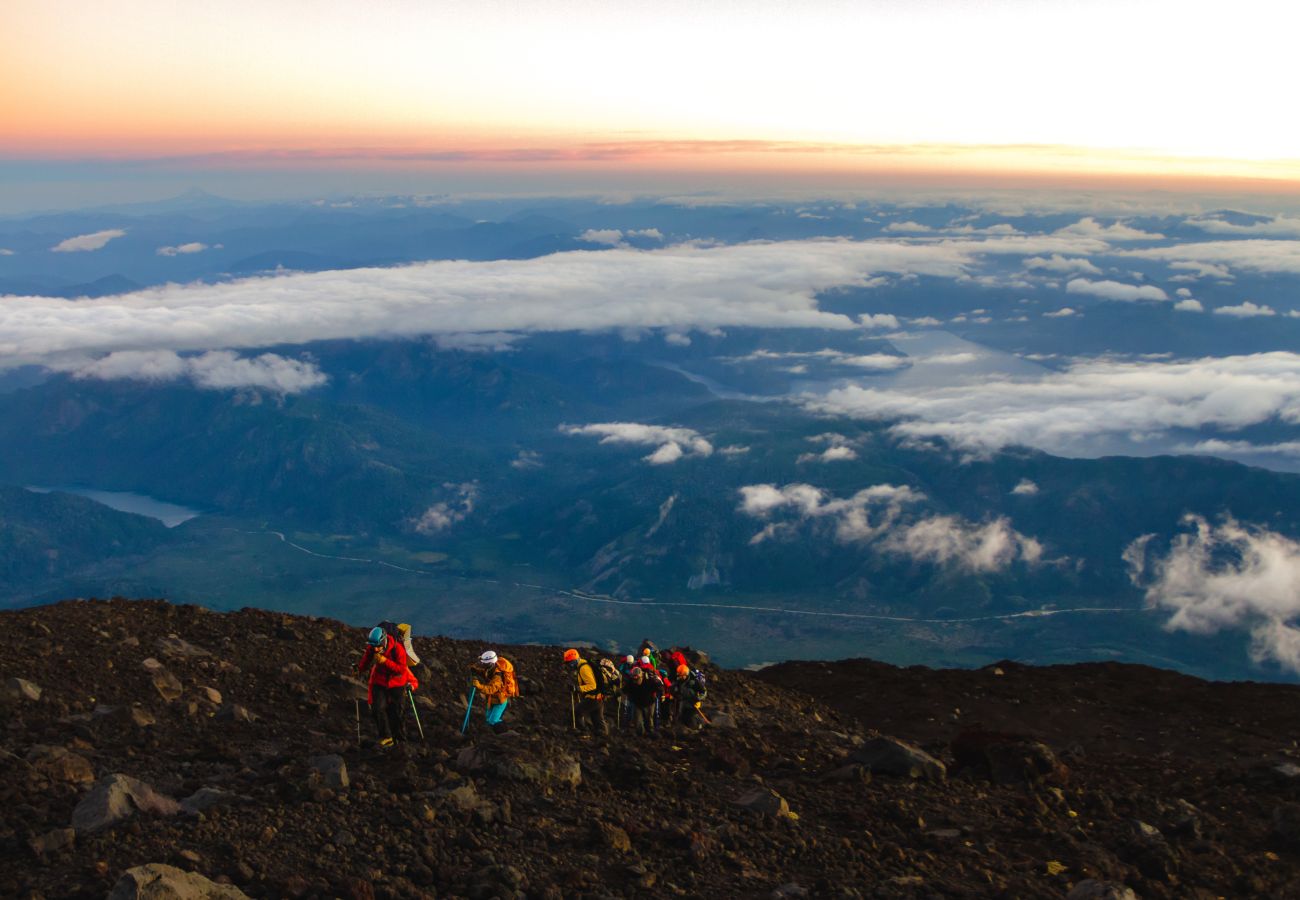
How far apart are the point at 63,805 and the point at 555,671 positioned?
53.0 ft

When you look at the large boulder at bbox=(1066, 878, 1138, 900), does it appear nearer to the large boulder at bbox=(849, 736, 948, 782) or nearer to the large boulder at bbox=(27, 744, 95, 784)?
the large boulder at bbox=(849, 736, 948, 782)

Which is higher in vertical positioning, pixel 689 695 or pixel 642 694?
pixel 642 694

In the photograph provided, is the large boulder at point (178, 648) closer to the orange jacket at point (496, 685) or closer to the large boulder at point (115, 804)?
the orange jacket at point (496, 685)

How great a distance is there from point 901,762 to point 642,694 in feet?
20.4

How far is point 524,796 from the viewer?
16.5m

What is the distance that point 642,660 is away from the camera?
2450 centimetres

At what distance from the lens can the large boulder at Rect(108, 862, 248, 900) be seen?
11.5 metres

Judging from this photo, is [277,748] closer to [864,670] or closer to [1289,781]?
[1289,781]

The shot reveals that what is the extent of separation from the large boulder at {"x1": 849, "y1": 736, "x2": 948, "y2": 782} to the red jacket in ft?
30.1

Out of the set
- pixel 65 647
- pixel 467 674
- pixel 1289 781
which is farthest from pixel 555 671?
pixel 1289 781

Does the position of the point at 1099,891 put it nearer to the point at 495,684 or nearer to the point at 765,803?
the point at 765,803

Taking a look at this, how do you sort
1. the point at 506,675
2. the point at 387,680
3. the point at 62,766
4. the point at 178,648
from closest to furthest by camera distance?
the point at 62,766, the point at 387,680, the point at 506,675, the point at 178,648

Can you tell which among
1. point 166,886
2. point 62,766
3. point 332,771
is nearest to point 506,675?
point 332,771

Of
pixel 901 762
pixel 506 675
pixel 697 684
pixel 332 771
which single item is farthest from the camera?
pixel 697 684
